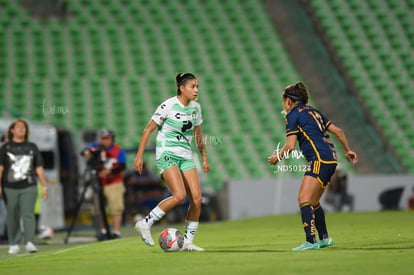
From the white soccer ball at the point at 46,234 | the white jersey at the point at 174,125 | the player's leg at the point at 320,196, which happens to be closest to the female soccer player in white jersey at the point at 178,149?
the white jersey at the point at 174,125

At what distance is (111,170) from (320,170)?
712 cm

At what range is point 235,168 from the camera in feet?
86.5

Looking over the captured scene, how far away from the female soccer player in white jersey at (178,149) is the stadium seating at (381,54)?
1672 cm

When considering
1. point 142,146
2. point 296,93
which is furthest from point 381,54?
point 142,146

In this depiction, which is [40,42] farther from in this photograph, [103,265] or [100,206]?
[103,265]

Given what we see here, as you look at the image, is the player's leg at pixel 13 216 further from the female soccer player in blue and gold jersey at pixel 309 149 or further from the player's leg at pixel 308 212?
the player's leg at pixel 308 212

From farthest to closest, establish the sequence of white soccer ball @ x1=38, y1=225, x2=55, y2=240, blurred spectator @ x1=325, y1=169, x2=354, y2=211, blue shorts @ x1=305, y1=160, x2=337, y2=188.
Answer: blurred spectator @ x1=325, y1=169, x2=354, y2=211, white soccer ball @ x1=38, y1=225, x2=55, y2=240, blue shorts @ x1=305, y1=160, x2=337, y2=188

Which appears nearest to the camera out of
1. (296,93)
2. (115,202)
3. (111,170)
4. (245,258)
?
(245,258)

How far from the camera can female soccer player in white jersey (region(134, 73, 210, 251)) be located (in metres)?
10.6

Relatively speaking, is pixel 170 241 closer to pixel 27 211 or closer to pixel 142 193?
pixel 27 211

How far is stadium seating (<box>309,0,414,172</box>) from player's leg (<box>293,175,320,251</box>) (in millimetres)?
16741

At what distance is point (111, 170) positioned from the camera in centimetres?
1686

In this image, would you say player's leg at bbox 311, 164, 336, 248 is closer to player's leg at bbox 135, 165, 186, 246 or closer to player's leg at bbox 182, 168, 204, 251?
player's leg at bbox 182, 168, 204, 251

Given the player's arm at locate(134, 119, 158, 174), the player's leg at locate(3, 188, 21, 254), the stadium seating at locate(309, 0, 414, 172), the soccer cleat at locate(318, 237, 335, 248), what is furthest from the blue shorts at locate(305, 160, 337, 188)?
the stadium seating at locate(309, 0, 414, 172)
